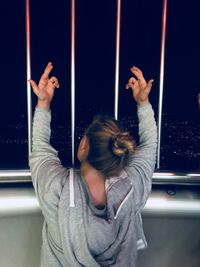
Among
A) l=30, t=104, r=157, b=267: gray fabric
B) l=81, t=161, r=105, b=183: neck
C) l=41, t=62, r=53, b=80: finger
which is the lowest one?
l=30, t=104, r=157, b=267: gray fabric

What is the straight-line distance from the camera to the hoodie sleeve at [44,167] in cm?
141

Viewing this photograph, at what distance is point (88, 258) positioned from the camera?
55.2 inches

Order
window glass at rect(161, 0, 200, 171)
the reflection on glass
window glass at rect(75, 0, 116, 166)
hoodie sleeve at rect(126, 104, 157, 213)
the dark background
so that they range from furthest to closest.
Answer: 1. window glass at rect(75, 0, 116, 166)
2. the dark background
3. window glass at rect(161, 0, 200, 171)
4. the reflection on glass
5. hoodie sleeve at rect(126, 104, 157, 213)

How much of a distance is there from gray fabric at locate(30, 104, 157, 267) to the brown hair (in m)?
0.07

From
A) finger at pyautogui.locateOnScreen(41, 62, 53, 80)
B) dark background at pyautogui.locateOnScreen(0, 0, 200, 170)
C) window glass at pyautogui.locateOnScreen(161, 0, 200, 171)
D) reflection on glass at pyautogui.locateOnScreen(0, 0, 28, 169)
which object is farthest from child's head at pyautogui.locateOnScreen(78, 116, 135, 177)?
dark background at pyautogui.locateOnScreen(0, 0, 200, 170)

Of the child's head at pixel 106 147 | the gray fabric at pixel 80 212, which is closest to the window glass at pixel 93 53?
the gray fabric at pixel 80 212

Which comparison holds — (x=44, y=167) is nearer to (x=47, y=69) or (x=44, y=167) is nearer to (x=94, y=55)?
(x=47, y=69)

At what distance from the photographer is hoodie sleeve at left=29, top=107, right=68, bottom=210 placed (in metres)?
1.41

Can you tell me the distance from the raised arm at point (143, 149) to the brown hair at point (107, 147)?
0.14 meters

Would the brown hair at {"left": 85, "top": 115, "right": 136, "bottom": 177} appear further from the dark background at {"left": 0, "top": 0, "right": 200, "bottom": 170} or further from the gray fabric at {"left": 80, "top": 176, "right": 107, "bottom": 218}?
the dark background at {"left": 0, "top": 0, "right": 200, "bottom": 170}

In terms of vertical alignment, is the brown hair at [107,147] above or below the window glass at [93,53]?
below

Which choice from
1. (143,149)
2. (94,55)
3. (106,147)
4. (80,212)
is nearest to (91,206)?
(80,212)

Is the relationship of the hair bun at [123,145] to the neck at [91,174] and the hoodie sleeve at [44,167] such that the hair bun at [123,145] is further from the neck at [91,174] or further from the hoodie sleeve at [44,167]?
the hoodie sleeve at [44,167]

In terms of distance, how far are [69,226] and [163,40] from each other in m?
0.82
